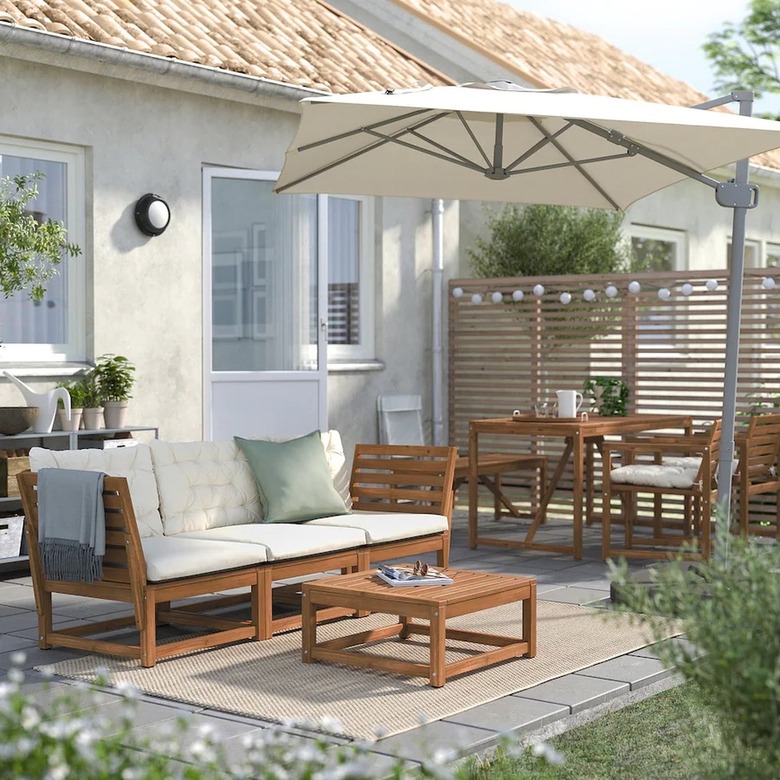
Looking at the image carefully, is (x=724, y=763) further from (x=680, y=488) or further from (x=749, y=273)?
(x=749, y=273)

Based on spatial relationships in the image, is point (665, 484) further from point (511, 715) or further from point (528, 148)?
point (511, 715)

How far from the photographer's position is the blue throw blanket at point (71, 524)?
5676 millimetres

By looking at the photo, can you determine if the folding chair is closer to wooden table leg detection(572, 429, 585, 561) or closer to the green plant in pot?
the green plant in pot

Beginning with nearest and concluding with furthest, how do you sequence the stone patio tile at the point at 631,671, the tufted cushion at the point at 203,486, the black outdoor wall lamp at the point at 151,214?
the stone patio tile at the point at 631,671, the tufted cushion at the point at 203,486, the black outdoor wall lamp at the point at 151,214

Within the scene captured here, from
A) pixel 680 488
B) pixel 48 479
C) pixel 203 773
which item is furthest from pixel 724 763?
pixel 680 488

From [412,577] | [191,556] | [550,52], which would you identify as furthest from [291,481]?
[550,52]

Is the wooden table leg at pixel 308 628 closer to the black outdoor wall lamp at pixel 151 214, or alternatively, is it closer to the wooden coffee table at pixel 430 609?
the wooden coffee table at pixel 430 609

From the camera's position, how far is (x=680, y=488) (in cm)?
834

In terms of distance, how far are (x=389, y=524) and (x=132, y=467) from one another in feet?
4.52

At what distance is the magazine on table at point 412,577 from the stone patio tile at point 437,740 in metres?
1.00

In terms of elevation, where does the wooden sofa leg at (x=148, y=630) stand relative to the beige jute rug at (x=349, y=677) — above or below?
above

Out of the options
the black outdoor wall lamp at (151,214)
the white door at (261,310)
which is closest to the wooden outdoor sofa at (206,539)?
the white door at (261,310)

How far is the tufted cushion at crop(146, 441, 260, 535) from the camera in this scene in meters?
6.68

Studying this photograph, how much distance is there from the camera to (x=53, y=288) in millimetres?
8664
